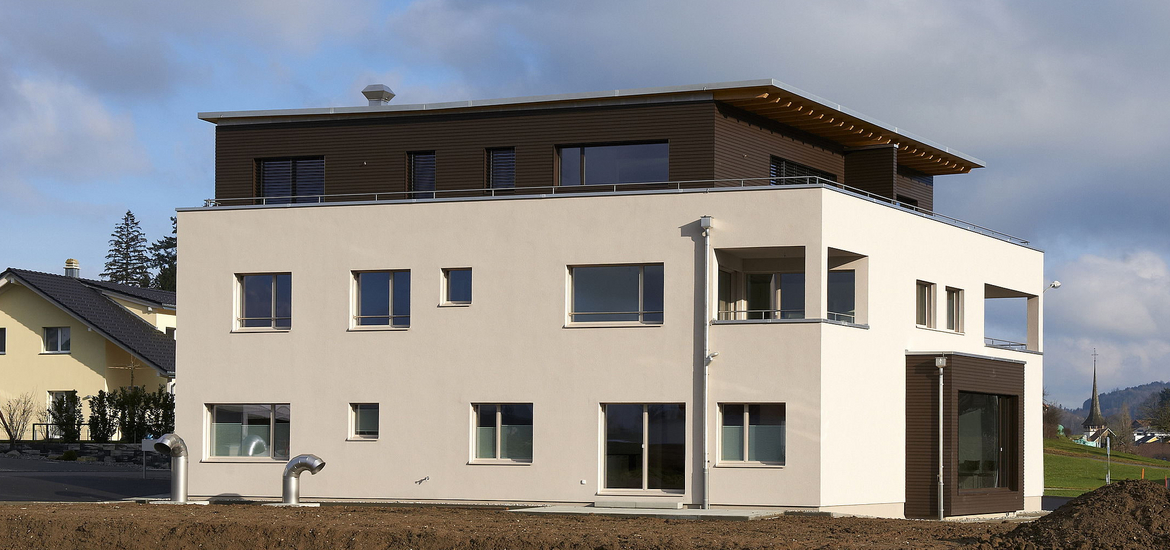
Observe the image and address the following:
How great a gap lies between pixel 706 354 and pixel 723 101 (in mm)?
5150

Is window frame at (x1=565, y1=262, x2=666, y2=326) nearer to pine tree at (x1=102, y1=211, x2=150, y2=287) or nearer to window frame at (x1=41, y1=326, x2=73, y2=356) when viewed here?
window frame at (x1=41, y1=326, x2=73, y2=356)

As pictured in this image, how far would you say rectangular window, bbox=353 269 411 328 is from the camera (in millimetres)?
25875

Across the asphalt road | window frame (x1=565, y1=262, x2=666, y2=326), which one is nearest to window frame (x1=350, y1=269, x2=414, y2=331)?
window frame (x1=565, y1=262, x2=666, y2=326)

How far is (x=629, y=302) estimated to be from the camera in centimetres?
2466

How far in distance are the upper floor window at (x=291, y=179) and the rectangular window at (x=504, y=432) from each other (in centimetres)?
625

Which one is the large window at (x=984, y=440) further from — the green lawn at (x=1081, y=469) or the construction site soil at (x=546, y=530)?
the green lawn at (x=1081, y=469)

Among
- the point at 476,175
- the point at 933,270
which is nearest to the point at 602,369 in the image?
the point at 476,175

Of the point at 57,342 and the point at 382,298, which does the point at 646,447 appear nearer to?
the point at 382,298

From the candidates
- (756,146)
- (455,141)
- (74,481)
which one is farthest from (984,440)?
(74,481)

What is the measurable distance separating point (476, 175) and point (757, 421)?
7.68 meters

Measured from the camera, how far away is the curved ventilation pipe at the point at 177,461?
25234mm

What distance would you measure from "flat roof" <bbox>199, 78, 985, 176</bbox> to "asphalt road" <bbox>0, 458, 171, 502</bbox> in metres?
8.56

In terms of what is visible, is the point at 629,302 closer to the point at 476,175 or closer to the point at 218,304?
the point at 476,175

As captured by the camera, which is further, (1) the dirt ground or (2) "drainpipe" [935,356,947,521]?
(2) "drainpipe" [935,356,947,521]
